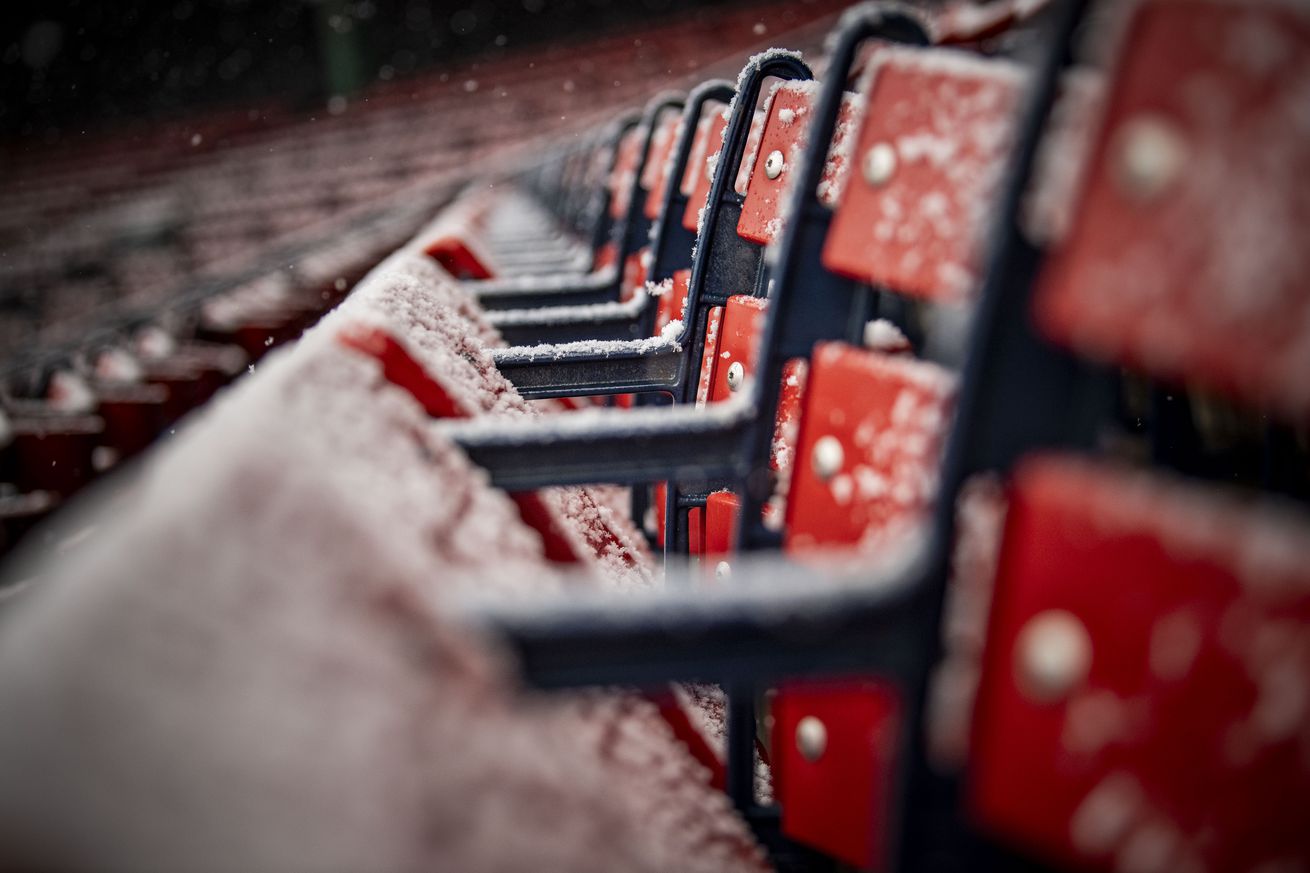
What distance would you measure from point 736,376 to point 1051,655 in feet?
1.46

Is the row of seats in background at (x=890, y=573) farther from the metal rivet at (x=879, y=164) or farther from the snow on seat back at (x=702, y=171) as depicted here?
the snow on seat back at (x=702, y=171)

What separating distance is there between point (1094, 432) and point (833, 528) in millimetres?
148

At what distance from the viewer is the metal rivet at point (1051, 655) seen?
0.99 ft

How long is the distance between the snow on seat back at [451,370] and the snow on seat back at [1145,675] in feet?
0.97

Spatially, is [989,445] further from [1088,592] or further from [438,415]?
[438,415]

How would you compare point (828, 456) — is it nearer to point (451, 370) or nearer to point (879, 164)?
point (879, 164)

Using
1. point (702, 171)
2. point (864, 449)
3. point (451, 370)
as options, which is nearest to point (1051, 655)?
point (864, 449)

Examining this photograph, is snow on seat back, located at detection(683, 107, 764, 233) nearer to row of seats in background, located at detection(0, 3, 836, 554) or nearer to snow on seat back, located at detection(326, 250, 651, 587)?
snow on seat back, located at detection(326, 250, 651, 587)

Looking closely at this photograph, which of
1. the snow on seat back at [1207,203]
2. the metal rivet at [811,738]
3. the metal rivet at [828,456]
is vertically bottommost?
the metal rivet at [811,738]

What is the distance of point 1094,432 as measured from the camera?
1.08 ft

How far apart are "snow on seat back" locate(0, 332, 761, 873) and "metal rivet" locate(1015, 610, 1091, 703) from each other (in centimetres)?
18

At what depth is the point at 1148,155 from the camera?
0.91 feet

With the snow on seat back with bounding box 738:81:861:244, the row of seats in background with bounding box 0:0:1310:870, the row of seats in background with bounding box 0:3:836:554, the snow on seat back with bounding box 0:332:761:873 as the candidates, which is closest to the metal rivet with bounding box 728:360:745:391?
the snow on seat back with bounding box 738:81:861:244

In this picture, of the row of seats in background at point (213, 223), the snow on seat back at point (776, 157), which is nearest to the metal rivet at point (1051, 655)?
the snow on seat back at point (776, 157)
